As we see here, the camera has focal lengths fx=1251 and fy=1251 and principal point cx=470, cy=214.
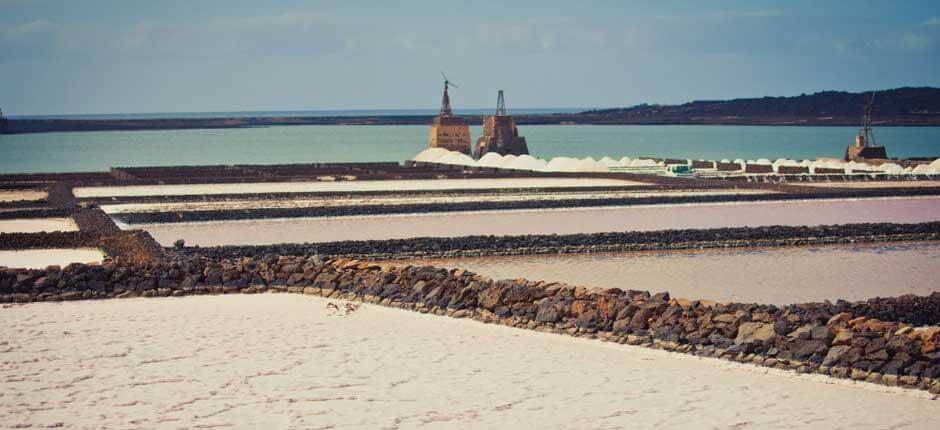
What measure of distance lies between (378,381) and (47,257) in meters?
6.66

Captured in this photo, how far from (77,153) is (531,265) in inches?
1729

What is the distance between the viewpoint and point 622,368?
682 cm

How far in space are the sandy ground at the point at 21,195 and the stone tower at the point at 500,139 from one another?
57.7 ft

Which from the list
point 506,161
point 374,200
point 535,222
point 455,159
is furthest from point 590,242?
point 455,159

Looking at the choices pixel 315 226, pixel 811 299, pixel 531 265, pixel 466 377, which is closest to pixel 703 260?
pixel 531 265

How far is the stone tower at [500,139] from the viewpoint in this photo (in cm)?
3859

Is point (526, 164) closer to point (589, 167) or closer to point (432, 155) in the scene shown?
point (589, 167)

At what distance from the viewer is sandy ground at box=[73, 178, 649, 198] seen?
72.1 feet

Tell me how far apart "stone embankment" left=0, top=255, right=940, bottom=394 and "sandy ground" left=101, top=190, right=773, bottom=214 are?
27.3ft

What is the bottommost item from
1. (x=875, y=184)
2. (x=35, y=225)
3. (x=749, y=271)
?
(x=875, y=184)

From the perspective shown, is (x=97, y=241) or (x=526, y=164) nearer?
(x=97, y=241)

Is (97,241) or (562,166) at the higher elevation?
(97,241)

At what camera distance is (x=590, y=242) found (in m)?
13.4

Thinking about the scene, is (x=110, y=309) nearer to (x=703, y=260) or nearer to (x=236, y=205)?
(x=703, y=260)
